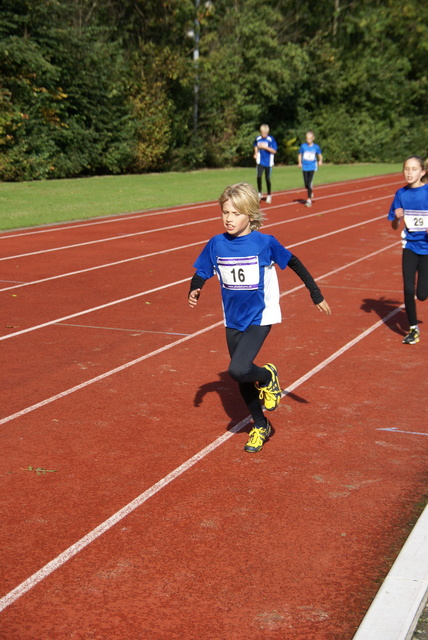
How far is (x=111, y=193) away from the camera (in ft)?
92.6

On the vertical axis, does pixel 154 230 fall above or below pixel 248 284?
below

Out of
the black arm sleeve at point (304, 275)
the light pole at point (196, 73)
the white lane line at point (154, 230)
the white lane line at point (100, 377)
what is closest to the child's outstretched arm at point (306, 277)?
the black arm sleeve at point (304, 275)

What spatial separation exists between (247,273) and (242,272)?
0.11 feet

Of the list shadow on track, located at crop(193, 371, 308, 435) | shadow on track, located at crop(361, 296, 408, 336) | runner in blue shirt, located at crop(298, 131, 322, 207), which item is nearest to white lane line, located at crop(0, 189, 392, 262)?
runner in blue shirt, located at crop(298, 131, 322, 207)

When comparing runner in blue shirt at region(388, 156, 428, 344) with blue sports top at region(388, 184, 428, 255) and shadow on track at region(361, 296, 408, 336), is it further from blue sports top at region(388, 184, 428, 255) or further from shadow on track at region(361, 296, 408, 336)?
shadow on track at region(361, 296, 408, 336)

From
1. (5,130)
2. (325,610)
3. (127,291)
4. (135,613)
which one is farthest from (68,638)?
(5,130)

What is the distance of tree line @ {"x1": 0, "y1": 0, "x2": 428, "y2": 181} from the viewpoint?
3447cm

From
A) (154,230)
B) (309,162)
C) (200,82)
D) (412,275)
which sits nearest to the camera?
(412,275)

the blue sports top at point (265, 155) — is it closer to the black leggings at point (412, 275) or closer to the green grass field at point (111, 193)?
the green grass field at point (111, 193)

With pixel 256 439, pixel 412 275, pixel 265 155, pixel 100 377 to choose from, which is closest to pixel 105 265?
pixel 412 275

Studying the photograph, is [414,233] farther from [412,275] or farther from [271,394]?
[271,394]

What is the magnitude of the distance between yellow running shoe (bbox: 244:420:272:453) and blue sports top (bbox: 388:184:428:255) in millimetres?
3991

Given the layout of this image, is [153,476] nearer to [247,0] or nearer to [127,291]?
[127,291]

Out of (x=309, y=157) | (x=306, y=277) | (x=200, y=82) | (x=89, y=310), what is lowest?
(x=89, y=310)
